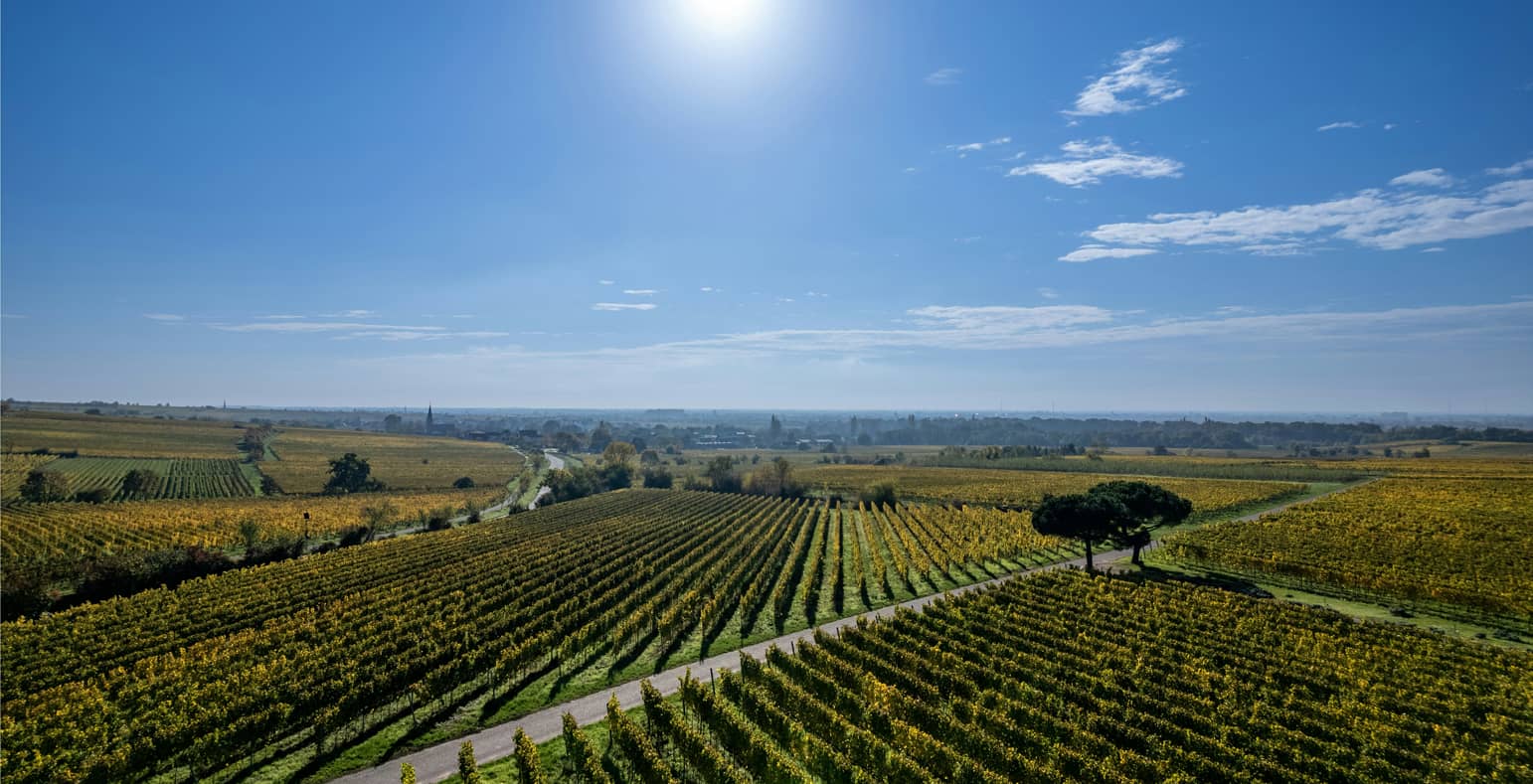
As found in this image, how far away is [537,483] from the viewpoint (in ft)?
416

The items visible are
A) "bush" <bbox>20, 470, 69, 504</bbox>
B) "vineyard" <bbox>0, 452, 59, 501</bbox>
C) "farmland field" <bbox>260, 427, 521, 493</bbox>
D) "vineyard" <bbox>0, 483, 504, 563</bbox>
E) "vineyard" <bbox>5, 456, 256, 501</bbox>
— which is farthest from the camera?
"farmland field" <bbox>260, 427, 521, 493</bbox>

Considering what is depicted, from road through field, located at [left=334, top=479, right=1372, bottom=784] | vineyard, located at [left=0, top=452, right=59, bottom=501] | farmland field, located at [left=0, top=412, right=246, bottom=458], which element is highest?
farmland field, located at [left=0, top=412, right=246, bottom=458]

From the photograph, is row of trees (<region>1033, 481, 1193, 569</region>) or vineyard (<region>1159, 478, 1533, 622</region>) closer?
vineyard (<region>1159, 478, 1533, 622</region>)

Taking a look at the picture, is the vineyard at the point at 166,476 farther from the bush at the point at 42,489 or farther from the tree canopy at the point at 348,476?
the tree canopy at the point at 348,476

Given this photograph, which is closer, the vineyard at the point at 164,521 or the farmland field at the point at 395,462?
the vineyard at the point at 164,521

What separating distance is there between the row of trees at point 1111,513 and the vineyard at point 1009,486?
31995mm

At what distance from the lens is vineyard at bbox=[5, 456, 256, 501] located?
90312 millimetres

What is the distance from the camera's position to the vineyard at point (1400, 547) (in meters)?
38.9

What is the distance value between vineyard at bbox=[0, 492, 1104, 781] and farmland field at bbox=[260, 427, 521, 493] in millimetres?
64824

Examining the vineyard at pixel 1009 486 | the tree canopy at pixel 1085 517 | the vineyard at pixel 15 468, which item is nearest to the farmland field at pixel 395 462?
the vineyard at pixel 15 468

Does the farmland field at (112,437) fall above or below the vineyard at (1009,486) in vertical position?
above

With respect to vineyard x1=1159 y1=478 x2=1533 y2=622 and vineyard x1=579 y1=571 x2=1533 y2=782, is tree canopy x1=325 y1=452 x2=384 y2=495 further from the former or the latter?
vineyard x1=1159 y1=478 x2=1533 y2=622

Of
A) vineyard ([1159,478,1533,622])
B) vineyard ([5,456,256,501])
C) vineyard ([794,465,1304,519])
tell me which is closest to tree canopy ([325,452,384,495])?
vineyard ([5,456,256,501])

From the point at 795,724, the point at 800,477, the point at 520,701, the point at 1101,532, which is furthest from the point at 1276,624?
the point at 800,477
